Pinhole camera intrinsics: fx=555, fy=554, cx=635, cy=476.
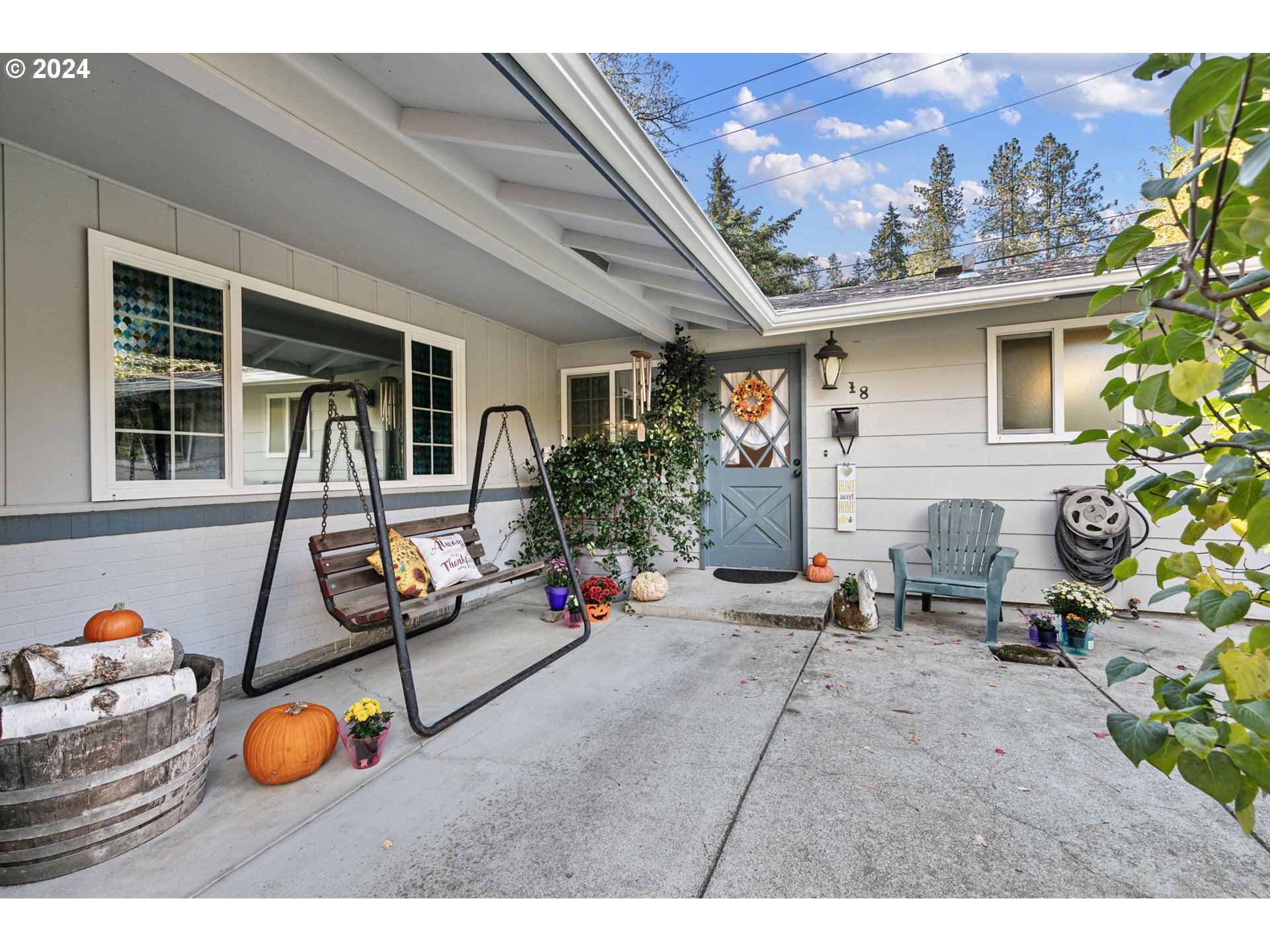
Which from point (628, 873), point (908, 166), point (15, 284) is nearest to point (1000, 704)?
point (628, 873)

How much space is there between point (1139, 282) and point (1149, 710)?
3126mm

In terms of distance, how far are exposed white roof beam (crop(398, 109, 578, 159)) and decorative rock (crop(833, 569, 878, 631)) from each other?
327 centimetres

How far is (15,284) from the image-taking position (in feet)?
7.50

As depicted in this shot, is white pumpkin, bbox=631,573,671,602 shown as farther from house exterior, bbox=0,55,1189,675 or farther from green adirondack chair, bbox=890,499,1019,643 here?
green adirondack chair, bbox=890,499,1019,643

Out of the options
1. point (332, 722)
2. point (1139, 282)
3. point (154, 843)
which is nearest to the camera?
point (1139, 282)

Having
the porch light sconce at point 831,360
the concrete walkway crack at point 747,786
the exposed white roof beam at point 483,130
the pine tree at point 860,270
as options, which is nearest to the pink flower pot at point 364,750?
the concrete walkway crack at point 747,786

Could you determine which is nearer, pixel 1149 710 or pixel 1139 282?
pixel 1139 282

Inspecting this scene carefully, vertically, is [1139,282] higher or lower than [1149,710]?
higher

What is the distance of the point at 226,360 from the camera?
302 centimetres

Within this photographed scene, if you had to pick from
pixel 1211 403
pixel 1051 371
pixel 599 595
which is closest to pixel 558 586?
pixel 599 595

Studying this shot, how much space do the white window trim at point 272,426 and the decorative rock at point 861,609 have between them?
3756 mm

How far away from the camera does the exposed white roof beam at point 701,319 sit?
521cm
